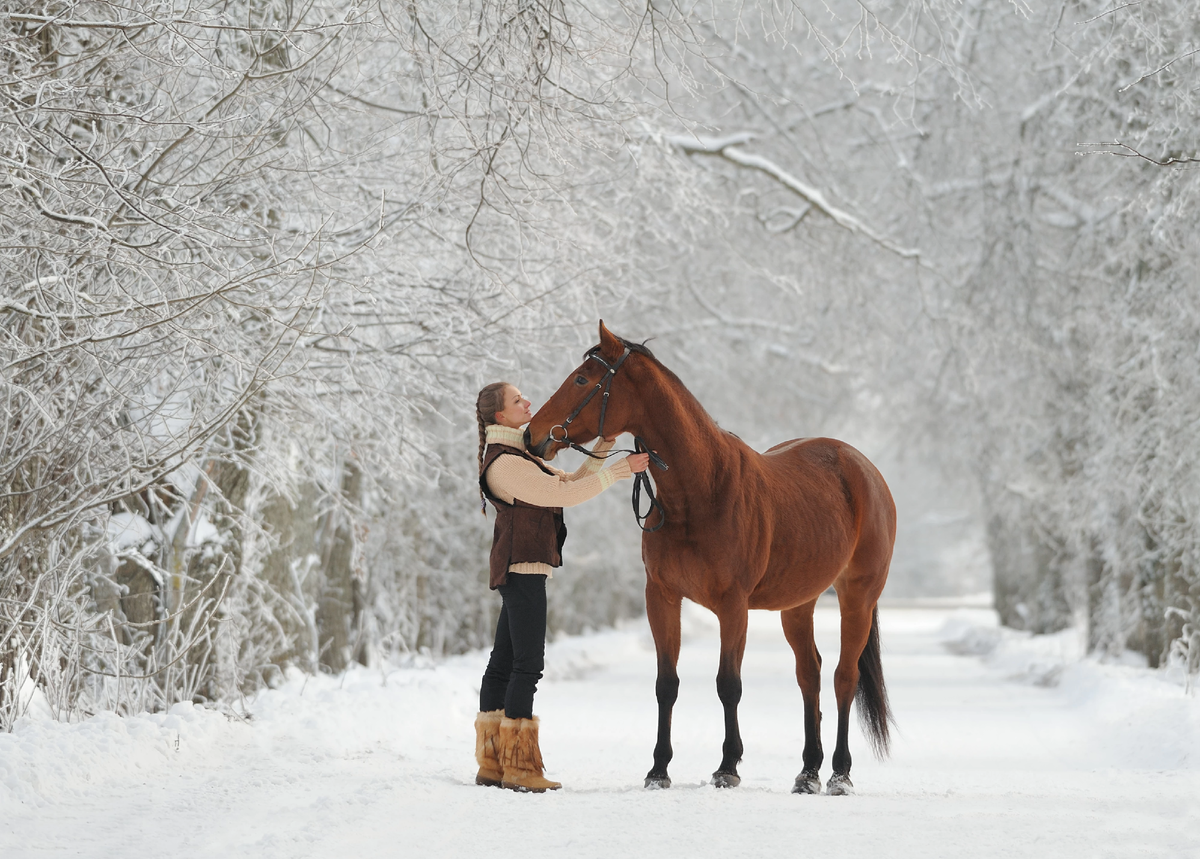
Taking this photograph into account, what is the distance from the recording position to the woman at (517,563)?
620 centimetres

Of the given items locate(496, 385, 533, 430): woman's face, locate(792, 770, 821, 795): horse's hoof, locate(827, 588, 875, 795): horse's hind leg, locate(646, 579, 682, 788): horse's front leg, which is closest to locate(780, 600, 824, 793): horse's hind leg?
locate(792, 770, 821, 795): horse's hoof

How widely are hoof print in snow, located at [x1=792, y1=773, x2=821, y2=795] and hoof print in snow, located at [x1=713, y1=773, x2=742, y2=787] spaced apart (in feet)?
1.36

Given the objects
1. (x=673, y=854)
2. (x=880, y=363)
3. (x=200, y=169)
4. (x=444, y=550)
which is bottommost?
(x=673, y=854)

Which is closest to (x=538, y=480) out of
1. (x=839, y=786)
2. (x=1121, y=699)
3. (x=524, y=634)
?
(x=524, y=634)

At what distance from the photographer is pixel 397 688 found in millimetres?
10406

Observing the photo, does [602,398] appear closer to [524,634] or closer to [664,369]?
[664,369]

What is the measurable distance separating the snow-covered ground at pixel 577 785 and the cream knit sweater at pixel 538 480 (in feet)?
4.47

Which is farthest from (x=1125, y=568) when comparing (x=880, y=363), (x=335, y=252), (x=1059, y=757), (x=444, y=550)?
(x=335, y=252)

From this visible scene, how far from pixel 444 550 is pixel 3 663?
12.0 m

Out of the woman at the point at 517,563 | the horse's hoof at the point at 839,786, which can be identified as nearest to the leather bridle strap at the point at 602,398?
the woman at the point at 517,563

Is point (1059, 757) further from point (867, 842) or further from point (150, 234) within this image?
point (150, 234)

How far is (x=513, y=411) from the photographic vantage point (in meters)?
6.38

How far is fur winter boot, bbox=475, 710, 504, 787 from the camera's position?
6355 mm

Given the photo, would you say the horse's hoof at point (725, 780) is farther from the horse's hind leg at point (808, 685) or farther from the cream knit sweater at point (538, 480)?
the cream knit sweater at point (538, 480)
